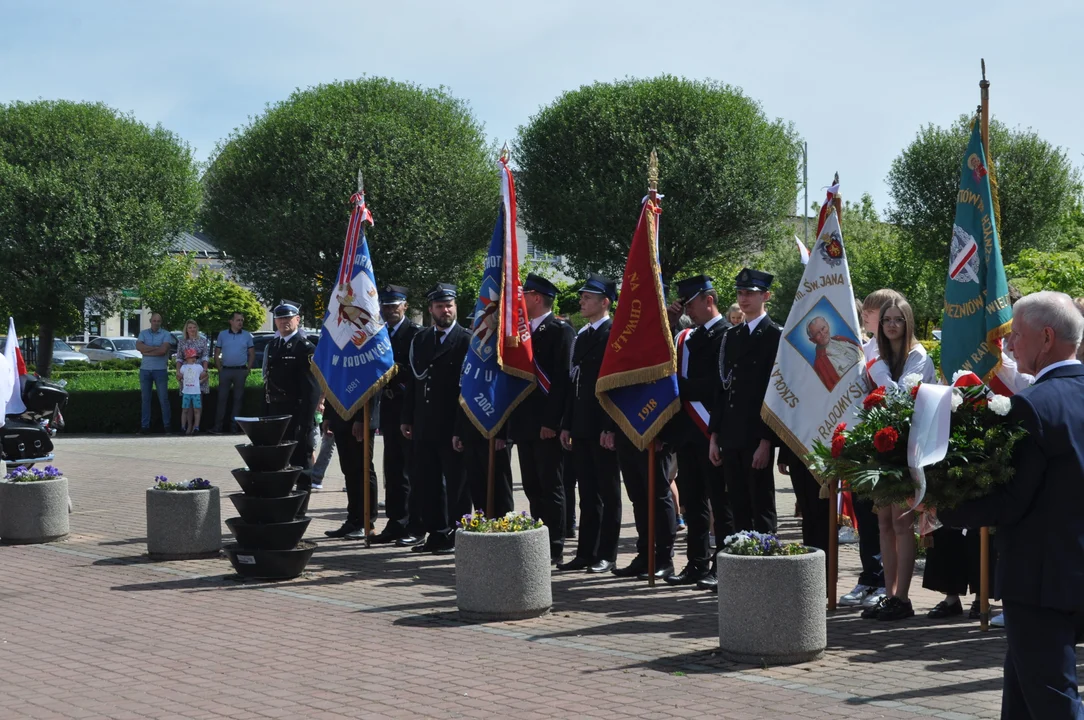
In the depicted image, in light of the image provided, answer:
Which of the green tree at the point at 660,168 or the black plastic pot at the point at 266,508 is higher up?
the green tree at the point at 660,168

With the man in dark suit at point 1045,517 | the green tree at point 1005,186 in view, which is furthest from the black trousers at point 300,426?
the green tree at point 1005,186

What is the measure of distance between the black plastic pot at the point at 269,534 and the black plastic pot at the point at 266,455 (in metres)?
0.42

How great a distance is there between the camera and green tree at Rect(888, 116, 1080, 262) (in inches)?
1641

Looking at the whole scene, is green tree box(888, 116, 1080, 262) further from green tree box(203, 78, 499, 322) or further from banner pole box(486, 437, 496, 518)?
banner pole box(486, 437, 496, 518)

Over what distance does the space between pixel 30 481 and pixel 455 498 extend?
12.5 feet

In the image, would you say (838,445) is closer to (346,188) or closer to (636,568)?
(636,568)

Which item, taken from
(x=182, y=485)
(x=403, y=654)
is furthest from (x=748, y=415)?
(x=182, y=485)

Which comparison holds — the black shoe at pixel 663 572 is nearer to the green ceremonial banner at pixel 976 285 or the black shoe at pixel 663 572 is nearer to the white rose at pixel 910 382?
the green ceremonial banner at pixel 976 285

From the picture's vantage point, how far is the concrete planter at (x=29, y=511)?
452 inches

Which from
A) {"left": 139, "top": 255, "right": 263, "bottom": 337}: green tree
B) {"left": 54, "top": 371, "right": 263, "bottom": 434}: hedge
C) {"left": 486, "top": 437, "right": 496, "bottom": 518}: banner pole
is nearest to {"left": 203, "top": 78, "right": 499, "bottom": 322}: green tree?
{"left": 54, "top": 371, "right": 263, "bottom": 434}: hedge

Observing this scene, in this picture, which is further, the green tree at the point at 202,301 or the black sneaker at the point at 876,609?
the green tree at the point at 202,301

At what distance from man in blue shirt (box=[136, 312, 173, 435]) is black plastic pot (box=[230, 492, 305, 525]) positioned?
1482cm

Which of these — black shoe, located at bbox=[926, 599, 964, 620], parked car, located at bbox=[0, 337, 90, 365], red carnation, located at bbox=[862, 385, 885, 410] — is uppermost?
parked car, located at bbox=[0, 337, 90, 365]

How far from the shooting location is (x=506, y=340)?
10312 millimetres
